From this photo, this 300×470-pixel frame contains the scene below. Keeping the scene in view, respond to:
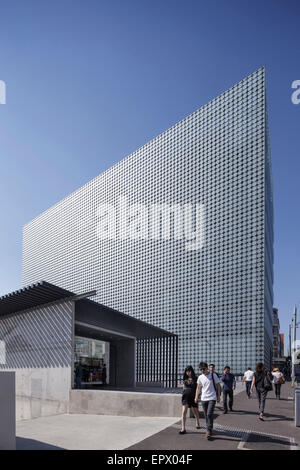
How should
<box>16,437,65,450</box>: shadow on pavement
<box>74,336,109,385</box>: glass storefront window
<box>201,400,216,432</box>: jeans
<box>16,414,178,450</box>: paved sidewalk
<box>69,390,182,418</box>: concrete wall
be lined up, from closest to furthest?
<box>16,437,65,450</box>: shadow on pavement, <box>16,414,178,450</box>: paved sidewalk, <box>201,400,216,432</box>: jeans, <box>69,390,182,418</box>: concrete wall, <box>74,336,109,385</box>: glass storefront window

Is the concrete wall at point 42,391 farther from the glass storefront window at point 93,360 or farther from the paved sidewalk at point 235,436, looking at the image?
the paved sidewalk at point 235,436

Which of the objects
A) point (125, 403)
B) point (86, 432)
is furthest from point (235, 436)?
point (125, 403)

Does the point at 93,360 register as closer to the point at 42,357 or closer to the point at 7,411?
the point at 42,357

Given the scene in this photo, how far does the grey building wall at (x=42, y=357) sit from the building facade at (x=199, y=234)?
6691cm

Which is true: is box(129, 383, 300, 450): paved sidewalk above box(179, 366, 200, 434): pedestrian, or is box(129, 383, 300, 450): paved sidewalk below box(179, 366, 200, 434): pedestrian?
below

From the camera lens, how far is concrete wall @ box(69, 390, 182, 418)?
12812 millimetres

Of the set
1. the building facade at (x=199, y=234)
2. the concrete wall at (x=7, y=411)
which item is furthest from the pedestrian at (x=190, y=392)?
the building facade at (x=199, y=234)

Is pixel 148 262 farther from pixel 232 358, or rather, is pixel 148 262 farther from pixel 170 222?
pixel 232 358

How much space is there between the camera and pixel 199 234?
3743 inches

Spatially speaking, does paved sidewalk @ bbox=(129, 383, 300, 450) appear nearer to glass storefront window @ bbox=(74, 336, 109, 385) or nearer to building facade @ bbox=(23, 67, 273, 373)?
glass storefront window @ bbox=(74, 336, 109, 385)

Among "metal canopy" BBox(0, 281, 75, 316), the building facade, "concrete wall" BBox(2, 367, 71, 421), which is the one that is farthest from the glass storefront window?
the building facade

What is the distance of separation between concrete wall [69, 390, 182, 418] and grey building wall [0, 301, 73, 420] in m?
0.87

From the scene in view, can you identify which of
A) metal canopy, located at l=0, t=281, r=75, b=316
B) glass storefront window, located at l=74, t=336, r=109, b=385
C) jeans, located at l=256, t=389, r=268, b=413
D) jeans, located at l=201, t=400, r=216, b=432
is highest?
metal canopy, located at l=0, t=281, r=75, b=316
